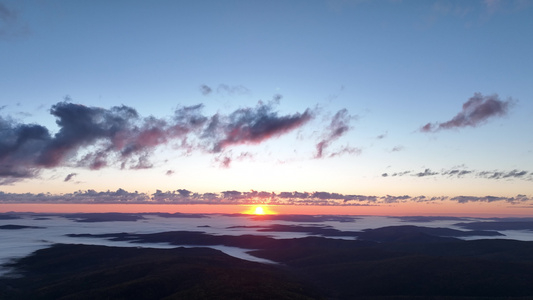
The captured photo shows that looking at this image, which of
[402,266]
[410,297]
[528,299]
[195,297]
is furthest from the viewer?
[402,266]

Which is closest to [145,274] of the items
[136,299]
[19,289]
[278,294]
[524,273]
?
[136,299]

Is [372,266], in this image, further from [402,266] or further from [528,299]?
[528,299]


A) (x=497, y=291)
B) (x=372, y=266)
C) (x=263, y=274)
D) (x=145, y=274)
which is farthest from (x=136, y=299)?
(x=497, y=291)

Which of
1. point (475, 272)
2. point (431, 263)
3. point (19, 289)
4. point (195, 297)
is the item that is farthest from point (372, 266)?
point (19, 289)

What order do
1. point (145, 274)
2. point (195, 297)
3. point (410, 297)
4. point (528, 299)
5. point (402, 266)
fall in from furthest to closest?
point (402, 266) → point (145, 274) → point (410, 297) → point (528, 299) → point (195, 297)

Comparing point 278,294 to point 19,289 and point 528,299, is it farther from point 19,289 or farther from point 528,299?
point 19,289

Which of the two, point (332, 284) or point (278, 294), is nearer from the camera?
point (278, 294)

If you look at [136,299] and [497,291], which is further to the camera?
[497,291]

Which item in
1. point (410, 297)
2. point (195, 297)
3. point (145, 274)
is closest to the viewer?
point (195, 297)

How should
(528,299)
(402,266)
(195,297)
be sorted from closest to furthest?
(195,297) < (528,299) < (402,266)
